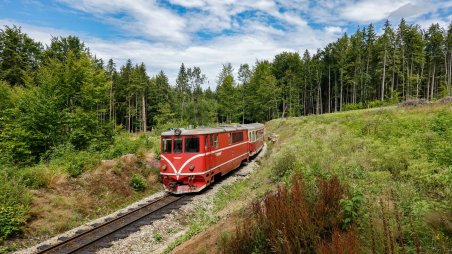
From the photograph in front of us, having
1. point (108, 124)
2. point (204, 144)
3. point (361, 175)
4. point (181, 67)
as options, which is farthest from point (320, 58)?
point (361, 175)

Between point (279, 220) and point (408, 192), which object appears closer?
point (279, 220)

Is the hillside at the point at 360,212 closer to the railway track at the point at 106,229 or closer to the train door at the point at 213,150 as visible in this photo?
the railway track at the point at 106,229

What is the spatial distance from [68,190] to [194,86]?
65661 mm

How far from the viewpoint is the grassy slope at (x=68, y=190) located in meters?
9.64

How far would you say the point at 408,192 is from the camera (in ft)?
19.4

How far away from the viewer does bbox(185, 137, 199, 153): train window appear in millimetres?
14109

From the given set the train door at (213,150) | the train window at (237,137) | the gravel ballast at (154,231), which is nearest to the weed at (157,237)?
the gravel ballast at (154,231)

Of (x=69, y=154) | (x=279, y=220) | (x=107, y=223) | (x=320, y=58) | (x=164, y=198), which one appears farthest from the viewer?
(x=320, y=58)

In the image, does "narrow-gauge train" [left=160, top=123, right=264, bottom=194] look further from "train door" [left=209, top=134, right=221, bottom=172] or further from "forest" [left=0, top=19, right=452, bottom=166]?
"forest" [left=0, top=19, right=452, bottom=166]

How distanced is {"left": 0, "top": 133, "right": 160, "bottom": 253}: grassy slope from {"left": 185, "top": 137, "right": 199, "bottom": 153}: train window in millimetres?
3073

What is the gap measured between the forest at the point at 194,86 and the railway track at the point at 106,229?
35.6 feet

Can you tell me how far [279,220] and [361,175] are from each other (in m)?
4.02

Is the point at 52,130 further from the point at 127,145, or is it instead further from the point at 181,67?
the point at 181,67

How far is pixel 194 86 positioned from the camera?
76500 mm
